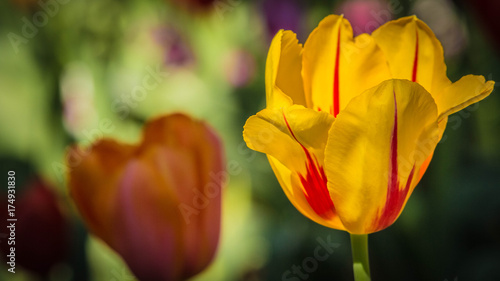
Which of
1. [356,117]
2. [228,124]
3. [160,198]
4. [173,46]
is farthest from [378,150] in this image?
[173,46]

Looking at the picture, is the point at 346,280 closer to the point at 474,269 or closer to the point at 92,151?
the point at 474,269

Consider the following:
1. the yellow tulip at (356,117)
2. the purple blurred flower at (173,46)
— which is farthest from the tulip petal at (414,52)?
the purple blurred flower at (173,46)

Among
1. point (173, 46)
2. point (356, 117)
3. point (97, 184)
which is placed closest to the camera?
point (356, 117)

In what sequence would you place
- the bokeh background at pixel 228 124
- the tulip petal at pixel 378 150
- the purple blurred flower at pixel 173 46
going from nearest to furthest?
the tulip petal at pixel 378 150, the bokeh background at pixel 228 124, the purple blurred flower at pixel 173 46

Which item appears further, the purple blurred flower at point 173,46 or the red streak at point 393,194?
the purple blurred flower at point 173,46

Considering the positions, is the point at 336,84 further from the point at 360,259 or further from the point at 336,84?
the point at 360,259

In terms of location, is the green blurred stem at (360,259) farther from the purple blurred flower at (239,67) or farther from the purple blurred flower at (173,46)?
the purple blurred flower at (173,46)
